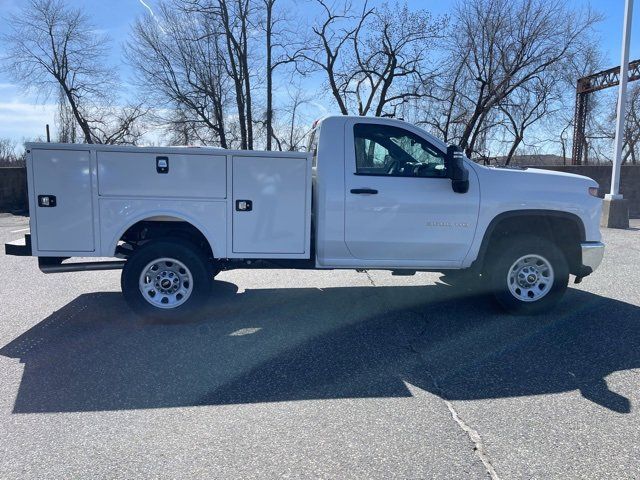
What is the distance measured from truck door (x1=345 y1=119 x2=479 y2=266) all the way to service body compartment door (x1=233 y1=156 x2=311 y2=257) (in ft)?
1.75

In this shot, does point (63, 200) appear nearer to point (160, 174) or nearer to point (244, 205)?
point (160, 174)

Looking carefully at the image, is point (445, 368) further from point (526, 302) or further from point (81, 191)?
point (81, 191)

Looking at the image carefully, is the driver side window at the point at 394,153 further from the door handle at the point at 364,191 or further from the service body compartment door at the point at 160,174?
the service body compartment door at the point at 160,174

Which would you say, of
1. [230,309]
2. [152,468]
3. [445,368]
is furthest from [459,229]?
[152,468]

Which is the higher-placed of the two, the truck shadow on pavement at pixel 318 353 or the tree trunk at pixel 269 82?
the tree trunk at pixel 269 82

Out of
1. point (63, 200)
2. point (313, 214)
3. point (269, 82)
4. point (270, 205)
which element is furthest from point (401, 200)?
point (269, 82)

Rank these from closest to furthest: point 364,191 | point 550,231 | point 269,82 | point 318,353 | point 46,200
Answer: point 318,353
point 46,200
point 364,191
point 550,231
point 269,82

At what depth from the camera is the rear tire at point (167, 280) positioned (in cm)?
532

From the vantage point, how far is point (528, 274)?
576cm

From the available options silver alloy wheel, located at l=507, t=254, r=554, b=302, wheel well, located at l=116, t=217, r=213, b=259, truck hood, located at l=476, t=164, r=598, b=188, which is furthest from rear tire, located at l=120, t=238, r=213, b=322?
silver alloy wheel, located at l=507, t=254, r=554, b=302

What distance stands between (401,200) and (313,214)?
39.4 inches

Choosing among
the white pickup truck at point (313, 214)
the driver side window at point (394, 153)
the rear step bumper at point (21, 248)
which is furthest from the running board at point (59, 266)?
the driver side window at point (394, 153)

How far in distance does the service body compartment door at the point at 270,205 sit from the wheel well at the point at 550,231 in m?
2.14

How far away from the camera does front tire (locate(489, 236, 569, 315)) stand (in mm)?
5668
